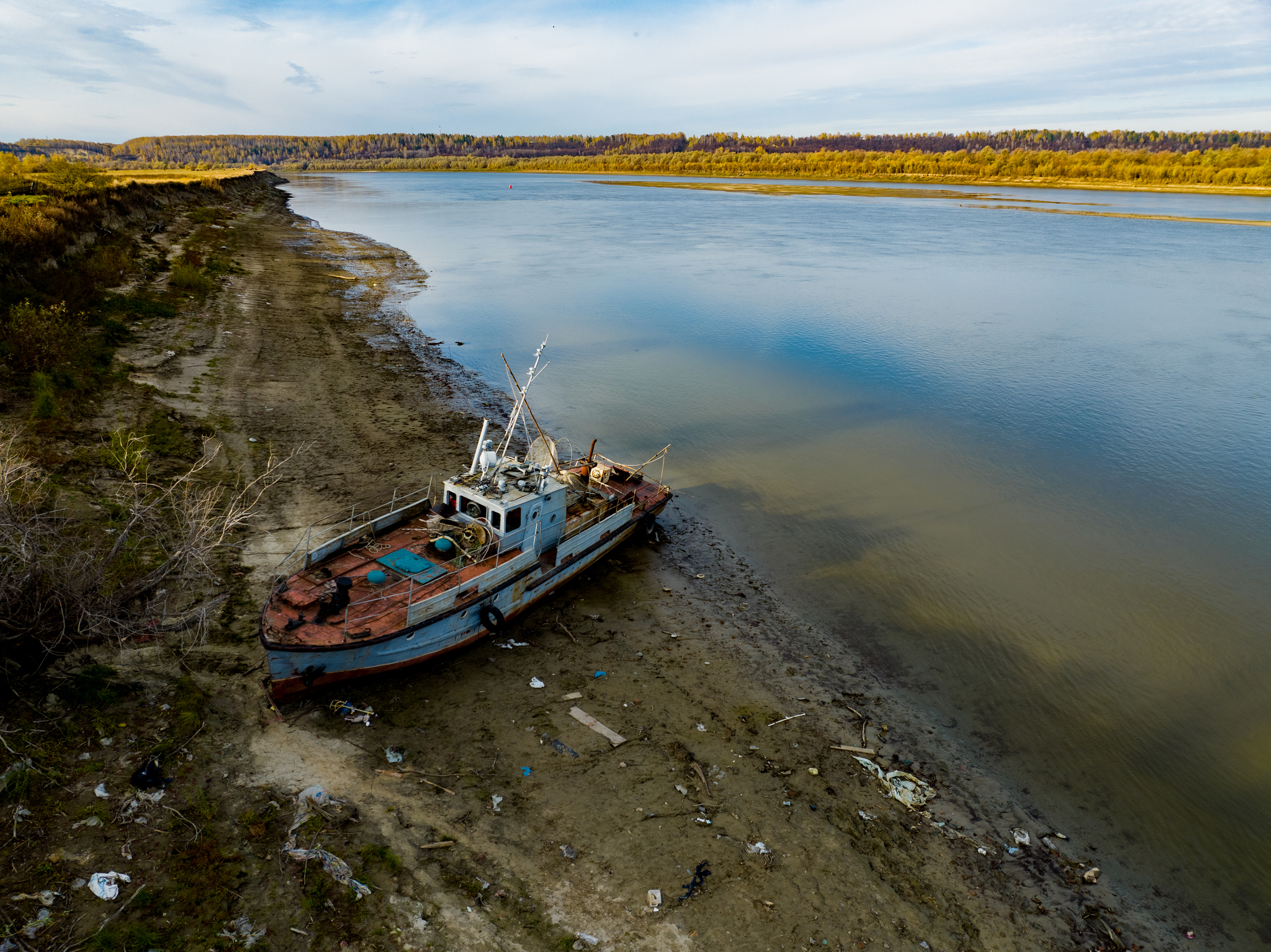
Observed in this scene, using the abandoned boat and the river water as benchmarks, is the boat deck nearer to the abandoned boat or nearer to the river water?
the abandoned boat

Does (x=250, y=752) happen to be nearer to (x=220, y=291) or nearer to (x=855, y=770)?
(x=855, y=770)

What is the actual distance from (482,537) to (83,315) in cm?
2001

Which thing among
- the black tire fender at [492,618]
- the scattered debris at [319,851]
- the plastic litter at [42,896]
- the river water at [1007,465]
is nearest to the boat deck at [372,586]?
the black tire fender at [492,618]

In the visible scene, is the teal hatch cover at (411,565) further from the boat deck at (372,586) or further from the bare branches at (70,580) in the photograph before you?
the bare branches at (70,580)

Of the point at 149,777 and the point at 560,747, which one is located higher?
the point at 149,777

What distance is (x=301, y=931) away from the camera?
7.18 m

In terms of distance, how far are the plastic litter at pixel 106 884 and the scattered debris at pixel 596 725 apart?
6.16 meters

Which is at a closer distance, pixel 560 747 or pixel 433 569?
pixel 560 747

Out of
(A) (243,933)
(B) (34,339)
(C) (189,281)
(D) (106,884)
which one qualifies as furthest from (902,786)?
(C) (189,281)

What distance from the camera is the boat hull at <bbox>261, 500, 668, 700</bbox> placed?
1020 centimetres

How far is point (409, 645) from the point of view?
11.4 metres

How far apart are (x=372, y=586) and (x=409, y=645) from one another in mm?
1429

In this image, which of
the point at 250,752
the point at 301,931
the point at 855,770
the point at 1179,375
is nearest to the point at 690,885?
the point at 855,770

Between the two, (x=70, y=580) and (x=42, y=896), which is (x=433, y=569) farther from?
(x=42, y=896)
